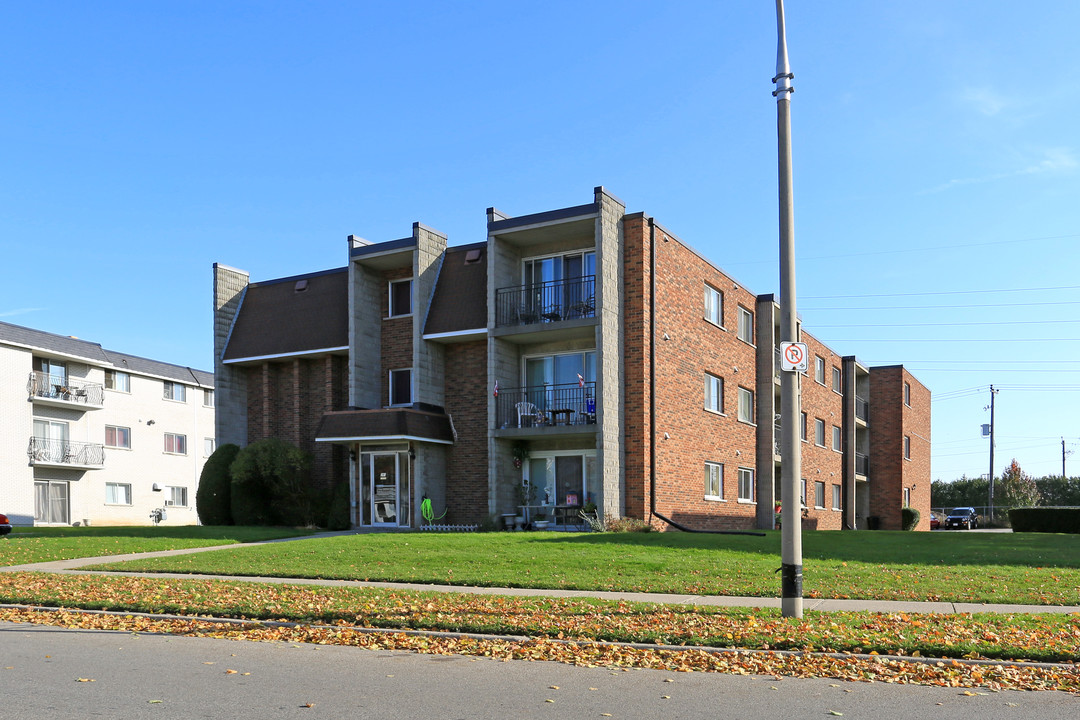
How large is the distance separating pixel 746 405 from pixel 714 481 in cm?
442

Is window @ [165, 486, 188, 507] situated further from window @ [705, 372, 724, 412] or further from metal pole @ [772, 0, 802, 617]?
metal pole @ [772, 0, 802, 617]

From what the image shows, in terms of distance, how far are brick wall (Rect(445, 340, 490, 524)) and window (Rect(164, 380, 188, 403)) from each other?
99.2ft

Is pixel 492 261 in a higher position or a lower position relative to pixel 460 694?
higher

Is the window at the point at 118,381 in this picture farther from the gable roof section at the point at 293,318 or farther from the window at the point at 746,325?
the window at the point at 746,325

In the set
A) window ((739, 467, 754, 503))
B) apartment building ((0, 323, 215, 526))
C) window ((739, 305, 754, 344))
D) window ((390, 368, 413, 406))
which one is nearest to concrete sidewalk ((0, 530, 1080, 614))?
window ((390, 368, 413, 406))

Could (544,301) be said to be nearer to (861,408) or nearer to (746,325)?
(746,325)

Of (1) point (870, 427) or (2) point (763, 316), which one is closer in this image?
(2) point (763, 316)

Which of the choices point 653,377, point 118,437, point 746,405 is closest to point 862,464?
point 746,405

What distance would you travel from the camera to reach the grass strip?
890 centimetres

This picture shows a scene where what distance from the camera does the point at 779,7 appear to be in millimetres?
11039

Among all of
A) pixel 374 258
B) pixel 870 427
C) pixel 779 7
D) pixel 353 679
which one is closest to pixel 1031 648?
pixel 353 679

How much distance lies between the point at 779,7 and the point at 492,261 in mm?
16092

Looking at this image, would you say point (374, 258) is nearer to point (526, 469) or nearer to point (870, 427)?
point (526, 469)

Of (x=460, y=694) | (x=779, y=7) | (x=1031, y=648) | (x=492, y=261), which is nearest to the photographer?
(x=460, y=694)
